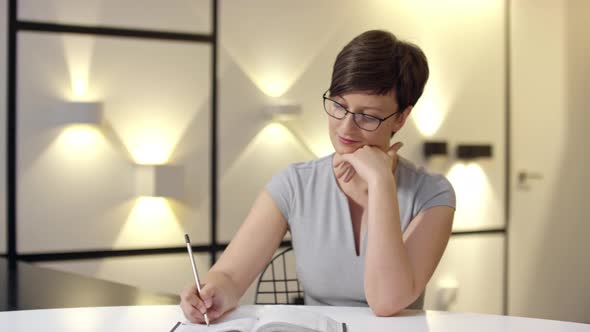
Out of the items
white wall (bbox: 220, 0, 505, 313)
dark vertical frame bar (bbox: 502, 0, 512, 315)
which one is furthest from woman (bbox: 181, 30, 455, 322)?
dark vertical frame bar (bbox: 502, 0, 512, 315)

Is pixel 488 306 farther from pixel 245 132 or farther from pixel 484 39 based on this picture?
pixel 245 132

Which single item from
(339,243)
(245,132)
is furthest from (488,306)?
(339,243)

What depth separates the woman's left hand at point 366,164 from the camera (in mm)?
1952

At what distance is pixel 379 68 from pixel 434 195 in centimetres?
38

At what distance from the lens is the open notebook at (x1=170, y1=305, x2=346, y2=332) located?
57.8 inches

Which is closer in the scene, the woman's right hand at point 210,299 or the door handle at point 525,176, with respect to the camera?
the woman's right hand at point 210,299

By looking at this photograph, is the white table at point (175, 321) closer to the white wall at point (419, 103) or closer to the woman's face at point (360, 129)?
the woman's face at point (360, 129)

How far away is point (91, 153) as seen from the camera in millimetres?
3912

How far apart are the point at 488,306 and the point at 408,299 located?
3.62m

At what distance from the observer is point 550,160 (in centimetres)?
540

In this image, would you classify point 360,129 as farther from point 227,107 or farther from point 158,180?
point 227,107

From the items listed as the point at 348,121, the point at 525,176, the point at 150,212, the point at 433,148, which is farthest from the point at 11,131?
the point at 525,176

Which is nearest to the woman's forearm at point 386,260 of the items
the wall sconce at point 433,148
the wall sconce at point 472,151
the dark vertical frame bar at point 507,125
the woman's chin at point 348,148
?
the woman's chin at point 348,148

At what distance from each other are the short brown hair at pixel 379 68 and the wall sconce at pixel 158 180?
215 cm
